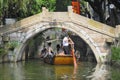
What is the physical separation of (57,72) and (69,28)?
551cm

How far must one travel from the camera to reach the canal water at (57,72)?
69.6 feet

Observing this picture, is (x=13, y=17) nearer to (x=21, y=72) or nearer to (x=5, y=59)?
(x=5, y=59)

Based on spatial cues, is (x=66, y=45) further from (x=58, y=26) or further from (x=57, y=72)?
(x=57, y=72)

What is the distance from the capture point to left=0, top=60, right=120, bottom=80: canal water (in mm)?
21203

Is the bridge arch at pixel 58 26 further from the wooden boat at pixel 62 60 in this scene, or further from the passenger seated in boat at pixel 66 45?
the wooden boat at pixel 62 60

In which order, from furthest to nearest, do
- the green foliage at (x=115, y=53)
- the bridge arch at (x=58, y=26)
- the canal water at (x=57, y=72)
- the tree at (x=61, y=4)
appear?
the tree at (x=61, y=4) → the bridge arch at (x=58, y=26) → the green foliage at (x=115, y=53) → the canal water at (x=57, y=72)

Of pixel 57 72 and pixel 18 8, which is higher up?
pixel 18 8

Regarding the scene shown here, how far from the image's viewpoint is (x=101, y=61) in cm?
2811

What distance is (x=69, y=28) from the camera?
28641mm

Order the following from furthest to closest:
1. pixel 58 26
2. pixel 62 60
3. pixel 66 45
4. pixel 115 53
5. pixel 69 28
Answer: pixel 58 26, pixel 69 28, pixel 66 45, pixel 62 60, pixel 115 53

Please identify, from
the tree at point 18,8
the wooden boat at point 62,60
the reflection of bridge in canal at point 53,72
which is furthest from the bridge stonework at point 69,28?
the wooden boat at point 62,60

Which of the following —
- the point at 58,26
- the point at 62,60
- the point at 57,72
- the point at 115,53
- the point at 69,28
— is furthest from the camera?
the point at 58,26

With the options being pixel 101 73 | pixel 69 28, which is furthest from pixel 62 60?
pixel 101 73

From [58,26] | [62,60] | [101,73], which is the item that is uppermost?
[58,26]
